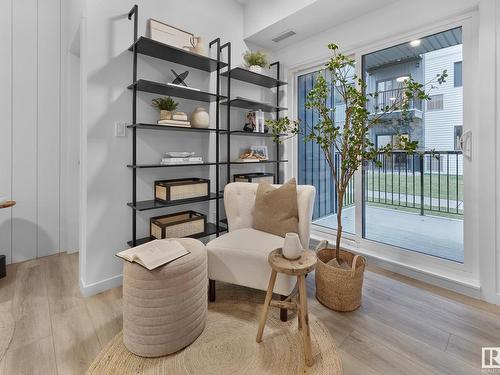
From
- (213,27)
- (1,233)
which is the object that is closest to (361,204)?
(213,27)

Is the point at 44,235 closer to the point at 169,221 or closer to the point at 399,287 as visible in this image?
the point at 169,221

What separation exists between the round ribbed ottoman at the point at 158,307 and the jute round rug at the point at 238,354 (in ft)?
0.21

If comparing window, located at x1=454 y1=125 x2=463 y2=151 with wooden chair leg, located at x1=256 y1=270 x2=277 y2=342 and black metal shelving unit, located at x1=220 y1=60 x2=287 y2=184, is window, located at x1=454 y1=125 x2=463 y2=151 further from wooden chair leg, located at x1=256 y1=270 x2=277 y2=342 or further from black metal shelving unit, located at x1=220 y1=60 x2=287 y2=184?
wooden chair leg, located at x1=256 y1=270 x2=277 y2=342

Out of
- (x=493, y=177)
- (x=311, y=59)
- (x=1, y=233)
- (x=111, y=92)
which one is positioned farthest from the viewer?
(x=311, y=59)

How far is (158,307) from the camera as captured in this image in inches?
54.6

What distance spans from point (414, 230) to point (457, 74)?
1376 millimetres

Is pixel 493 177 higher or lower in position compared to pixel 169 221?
A: higher

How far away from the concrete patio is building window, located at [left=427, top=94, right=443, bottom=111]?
96 cm

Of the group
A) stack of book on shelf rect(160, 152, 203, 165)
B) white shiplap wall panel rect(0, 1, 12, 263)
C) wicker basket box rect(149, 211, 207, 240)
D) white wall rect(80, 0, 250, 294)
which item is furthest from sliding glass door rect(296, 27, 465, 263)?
white shiplap wall panel rect(0, 1, 12, 263)

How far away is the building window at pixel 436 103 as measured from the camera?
2244 millimetres

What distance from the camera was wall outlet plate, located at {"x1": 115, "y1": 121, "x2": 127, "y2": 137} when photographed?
6.93 feet

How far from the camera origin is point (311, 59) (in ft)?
9.75

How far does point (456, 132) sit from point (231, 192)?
188 cm

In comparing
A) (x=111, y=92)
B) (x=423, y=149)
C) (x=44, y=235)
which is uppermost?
(x=111, y=92)
